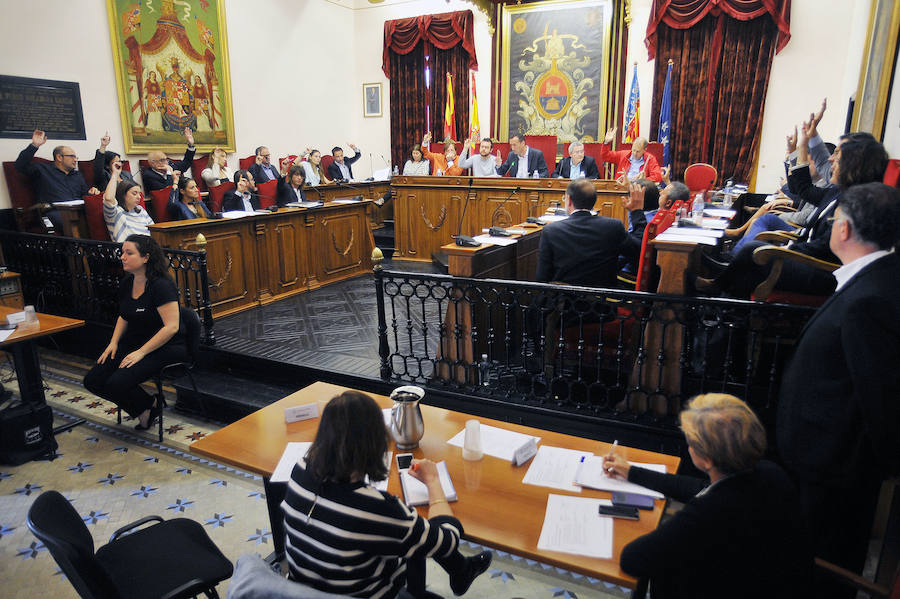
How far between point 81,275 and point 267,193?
94.5 inches

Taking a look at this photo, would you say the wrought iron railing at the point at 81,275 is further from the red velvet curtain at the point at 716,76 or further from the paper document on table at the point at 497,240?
Result: the red velvet curtain at the point at 716,76

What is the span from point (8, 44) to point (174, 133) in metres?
2.26

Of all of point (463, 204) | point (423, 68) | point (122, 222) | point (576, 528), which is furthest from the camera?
point (423, 68)

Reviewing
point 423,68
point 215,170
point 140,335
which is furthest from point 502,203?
point 423,68

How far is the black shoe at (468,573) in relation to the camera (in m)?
1.91

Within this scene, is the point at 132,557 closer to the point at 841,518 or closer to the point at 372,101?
the point at 841,518

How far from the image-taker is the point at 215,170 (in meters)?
8.69

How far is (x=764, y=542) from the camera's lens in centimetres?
142

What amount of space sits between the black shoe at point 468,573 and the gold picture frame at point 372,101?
1114 centimetres

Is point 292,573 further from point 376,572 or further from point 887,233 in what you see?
point 887,233

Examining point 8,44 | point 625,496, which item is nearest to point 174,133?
point 8,44

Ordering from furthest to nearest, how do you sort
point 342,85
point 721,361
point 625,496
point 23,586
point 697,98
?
point 342,85 → point 697,98 → point 721,361 → point 23,586 → point 625,496

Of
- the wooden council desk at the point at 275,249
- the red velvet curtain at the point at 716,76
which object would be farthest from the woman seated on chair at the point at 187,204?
the red velvet curtain at the point at 716,76

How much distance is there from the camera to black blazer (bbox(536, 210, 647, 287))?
3760 millimetres
